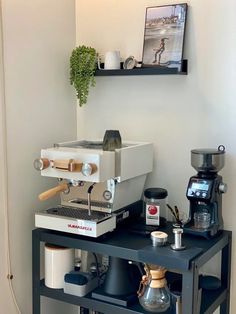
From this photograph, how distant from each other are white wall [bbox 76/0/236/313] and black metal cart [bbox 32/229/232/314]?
5.4 inches

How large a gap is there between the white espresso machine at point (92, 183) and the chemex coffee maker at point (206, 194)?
0.90 ft

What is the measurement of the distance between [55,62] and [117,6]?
42 centimetres

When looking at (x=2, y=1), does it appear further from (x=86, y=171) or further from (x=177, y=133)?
(x=177, y=133)

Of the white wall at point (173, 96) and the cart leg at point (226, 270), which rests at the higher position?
the white wall at point (173, 96)

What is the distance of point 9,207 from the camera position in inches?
82.5

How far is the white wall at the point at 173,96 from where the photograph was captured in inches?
81.9

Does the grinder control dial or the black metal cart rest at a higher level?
the grinder control dial

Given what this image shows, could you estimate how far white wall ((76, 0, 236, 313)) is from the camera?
2.08m

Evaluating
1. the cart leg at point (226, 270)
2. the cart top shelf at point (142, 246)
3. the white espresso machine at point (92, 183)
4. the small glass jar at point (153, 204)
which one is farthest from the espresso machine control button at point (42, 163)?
the cart leg at point (226, 270)

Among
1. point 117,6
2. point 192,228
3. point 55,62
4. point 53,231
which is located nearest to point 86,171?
point 53,231

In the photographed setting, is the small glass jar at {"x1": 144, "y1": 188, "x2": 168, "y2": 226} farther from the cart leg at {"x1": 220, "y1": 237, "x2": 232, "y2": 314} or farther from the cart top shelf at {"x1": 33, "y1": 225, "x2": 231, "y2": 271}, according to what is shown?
the cart leg at {"x1": 220, "y1": 237, "x2": 232, "y2": 314}

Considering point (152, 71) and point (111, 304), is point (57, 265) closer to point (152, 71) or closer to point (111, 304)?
point (111, 304)

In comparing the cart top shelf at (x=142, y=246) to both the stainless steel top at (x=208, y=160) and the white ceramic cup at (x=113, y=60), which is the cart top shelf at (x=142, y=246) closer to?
the stainless steel top at (x=208, y=160)

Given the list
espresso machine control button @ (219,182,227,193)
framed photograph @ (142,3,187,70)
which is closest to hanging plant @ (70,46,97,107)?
framed photograph @ (142,3,187,70)
